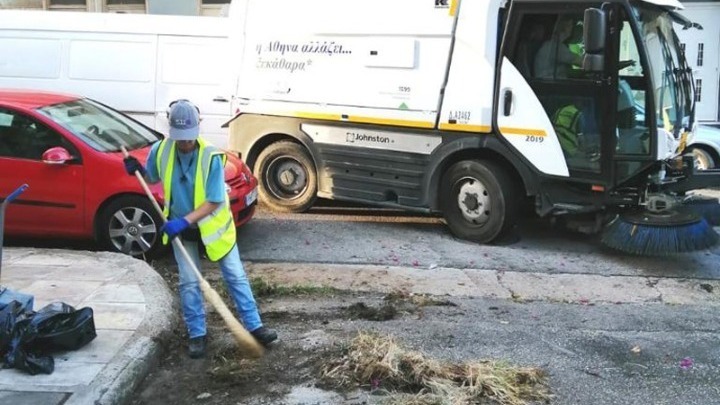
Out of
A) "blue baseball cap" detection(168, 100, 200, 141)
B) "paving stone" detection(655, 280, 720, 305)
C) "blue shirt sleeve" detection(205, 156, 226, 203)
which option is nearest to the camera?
"blue baseball cap" detection(168, 100, 200, 141)

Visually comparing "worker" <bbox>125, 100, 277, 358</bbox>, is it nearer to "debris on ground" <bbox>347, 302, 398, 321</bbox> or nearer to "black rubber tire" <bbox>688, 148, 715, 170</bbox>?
"debris on ground" <bbox>347, 302, 398, 321</bbox>

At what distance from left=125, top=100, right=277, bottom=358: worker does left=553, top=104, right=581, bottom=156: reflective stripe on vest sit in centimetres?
368

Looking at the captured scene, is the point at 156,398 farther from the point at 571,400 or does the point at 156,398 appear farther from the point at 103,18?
the point at 103,18

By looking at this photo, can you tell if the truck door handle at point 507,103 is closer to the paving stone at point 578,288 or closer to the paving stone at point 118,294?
the paving stone at point 578,288

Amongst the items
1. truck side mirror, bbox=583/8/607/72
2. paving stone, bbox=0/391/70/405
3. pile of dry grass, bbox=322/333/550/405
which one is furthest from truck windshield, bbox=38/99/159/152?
truck side mirror, bbox=583/8/607/72

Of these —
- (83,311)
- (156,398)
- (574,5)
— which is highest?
(574,5)

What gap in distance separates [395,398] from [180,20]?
24.9 ft

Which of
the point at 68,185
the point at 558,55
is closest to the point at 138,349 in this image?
the point at 68,185

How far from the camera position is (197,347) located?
4703 mm

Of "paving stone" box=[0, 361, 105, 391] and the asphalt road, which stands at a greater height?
the asphalt road

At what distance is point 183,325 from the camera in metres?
5.23

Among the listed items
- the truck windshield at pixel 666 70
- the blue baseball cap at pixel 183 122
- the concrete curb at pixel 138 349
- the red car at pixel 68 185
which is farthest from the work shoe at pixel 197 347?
the truck windshield at pixel 666 70

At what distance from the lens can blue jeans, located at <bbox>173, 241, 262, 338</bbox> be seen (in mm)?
4699

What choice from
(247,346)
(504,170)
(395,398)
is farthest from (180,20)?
(395,398)
